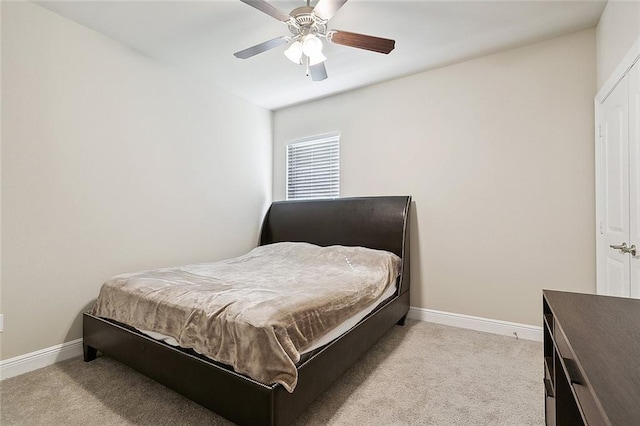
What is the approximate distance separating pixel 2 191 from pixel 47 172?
282 mm

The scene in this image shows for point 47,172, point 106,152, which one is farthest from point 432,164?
point 47,172

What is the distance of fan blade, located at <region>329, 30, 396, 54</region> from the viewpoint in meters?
2.03

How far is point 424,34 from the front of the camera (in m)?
2.55

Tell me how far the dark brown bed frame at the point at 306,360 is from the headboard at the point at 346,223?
10 mm

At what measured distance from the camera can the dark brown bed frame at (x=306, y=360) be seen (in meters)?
1.40

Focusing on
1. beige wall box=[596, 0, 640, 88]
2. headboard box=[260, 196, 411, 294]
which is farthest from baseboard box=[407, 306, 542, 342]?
beige wall box=[596, 0, 640, 88]

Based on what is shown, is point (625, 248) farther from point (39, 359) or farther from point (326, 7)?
point (39, 359)

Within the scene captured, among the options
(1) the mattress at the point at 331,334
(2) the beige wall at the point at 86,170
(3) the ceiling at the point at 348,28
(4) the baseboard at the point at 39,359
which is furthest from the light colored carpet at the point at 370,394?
(3) the ceiling at the point at 348,28

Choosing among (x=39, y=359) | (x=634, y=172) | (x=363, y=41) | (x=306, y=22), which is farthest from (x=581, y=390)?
(x=39, y=359)

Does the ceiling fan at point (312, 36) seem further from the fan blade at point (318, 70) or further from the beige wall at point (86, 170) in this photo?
the beige wall at point (86, 170)

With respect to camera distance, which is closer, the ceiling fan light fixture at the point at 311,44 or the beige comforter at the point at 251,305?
the beige comforter at the point at 251,305

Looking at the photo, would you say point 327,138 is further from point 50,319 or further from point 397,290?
point 50,319

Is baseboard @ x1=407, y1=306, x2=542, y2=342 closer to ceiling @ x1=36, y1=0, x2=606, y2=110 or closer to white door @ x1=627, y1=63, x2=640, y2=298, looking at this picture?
white door @ x1=627, y1=63, x2=640, y2=298

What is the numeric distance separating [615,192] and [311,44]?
7.66 feet
